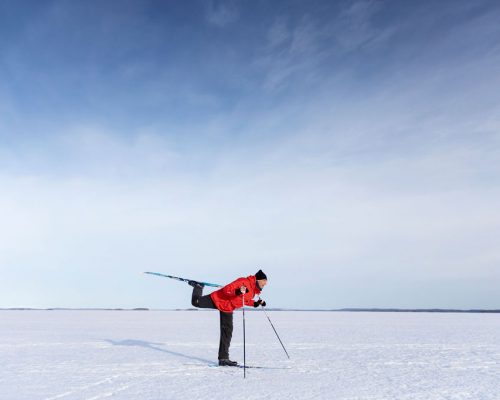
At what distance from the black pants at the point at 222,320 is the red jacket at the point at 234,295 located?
11 cm

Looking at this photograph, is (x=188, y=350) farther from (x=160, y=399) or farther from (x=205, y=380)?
(x=160, y=399)

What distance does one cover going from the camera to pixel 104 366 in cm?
862

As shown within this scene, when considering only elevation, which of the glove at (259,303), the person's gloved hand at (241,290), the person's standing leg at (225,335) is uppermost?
the person's gloved hand at (241,290)

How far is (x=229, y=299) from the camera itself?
8.76 m

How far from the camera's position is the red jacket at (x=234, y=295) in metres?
8.54

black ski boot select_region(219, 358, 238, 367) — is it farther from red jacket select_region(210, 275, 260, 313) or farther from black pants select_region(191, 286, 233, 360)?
red jacket select_region(210, 275, 260, 313)

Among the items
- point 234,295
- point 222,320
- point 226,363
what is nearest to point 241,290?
point 234,295

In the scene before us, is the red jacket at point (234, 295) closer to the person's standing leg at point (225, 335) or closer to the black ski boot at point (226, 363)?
the person's standing leg at point (225, 335)

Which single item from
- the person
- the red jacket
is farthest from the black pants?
the red jacket

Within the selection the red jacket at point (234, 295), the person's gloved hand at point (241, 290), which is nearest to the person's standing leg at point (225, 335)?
the red jacket at point (234, 295)

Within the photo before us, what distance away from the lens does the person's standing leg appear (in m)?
8.66

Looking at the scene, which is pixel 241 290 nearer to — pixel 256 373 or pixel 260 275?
pixel 260 275

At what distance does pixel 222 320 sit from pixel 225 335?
0.27 meters

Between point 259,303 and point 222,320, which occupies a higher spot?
point 259,303
